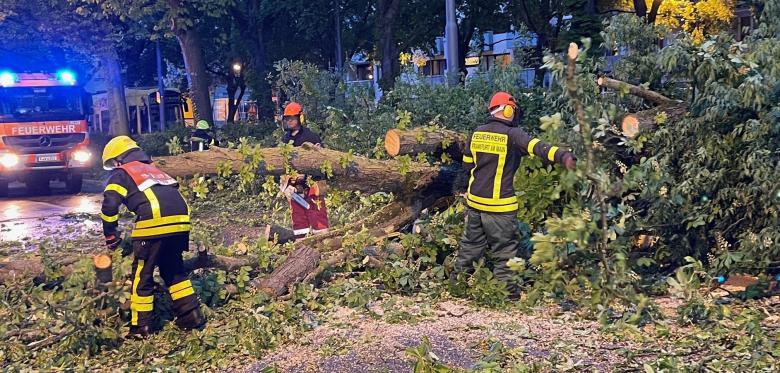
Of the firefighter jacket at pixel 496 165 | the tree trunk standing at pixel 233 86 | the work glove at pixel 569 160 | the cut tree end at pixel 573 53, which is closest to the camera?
the cut tree end at pixel 573 53

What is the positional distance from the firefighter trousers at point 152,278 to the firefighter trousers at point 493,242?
2.20 meters

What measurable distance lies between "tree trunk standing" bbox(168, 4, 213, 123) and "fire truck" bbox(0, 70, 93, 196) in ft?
10.6

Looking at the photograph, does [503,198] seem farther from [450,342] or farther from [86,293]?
[86,293]

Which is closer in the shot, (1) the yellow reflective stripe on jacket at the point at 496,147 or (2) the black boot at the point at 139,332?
(2) the black boot at the point at 139,332

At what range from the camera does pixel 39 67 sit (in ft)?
53.4

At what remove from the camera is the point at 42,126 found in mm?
14898

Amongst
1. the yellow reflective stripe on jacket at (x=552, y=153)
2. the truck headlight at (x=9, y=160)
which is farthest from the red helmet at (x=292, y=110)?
the truck headlight at (x=9, y=160)

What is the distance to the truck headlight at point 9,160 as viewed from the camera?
1459 centimetres

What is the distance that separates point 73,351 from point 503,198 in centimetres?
334

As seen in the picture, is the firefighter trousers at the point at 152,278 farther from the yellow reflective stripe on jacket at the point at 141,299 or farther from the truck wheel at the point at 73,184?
the truck wheel at the point at 73,184

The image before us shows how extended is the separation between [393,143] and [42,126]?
423 inches

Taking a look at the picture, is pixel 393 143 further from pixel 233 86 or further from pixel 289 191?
pixel 233 86

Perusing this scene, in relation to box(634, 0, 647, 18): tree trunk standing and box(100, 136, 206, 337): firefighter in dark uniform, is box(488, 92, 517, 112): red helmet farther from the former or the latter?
box(634, 0, 647, 18): tree trunk standing

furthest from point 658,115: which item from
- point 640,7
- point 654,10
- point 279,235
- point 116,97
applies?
point 116,97
